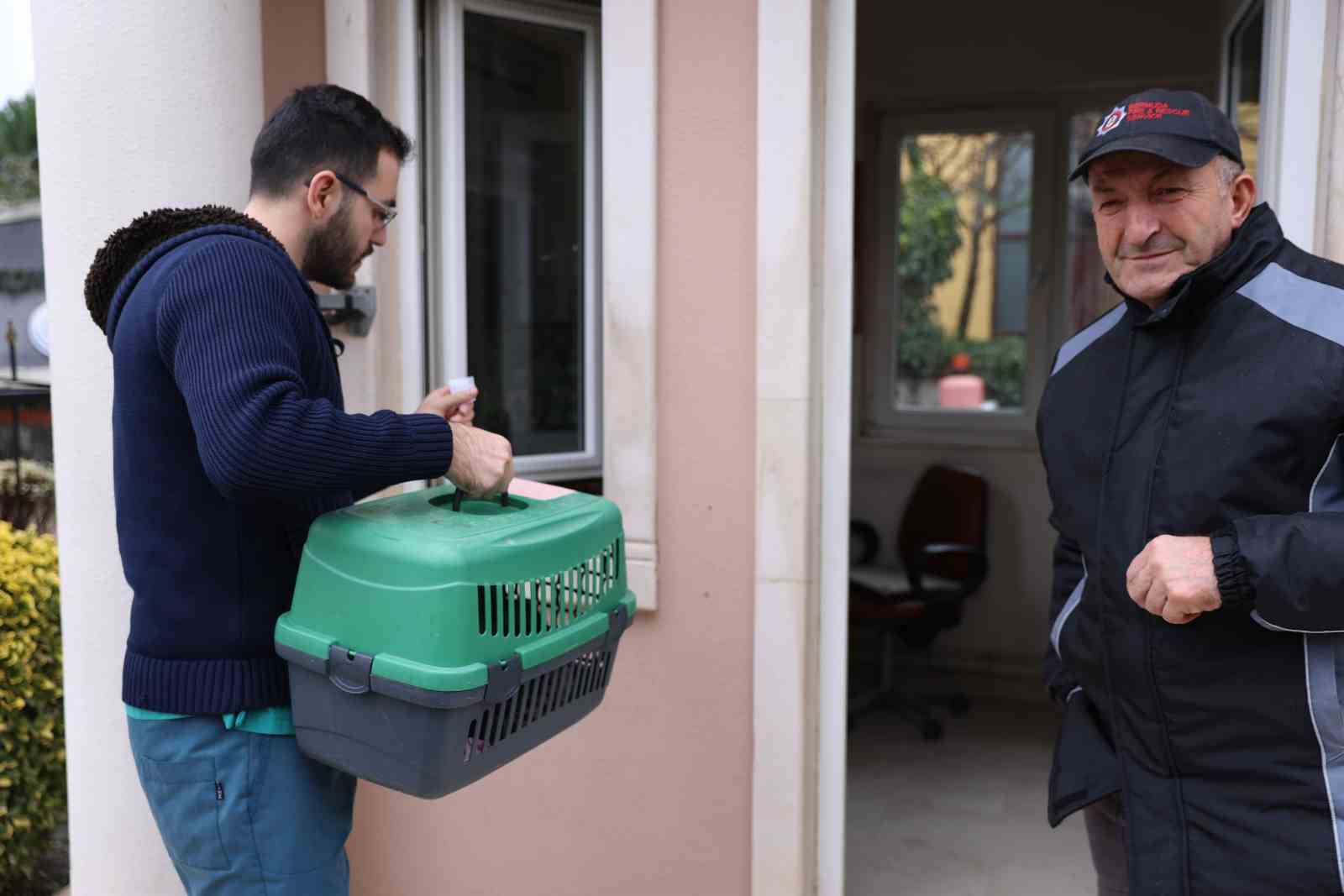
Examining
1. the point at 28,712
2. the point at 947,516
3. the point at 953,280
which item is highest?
the point at 953,280

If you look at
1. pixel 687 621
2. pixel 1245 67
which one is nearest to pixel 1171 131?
pixel 687 621

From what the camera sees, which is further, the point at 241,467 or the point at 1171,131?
the point at 1171,131

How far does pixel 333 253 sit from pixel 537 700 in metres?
0.72

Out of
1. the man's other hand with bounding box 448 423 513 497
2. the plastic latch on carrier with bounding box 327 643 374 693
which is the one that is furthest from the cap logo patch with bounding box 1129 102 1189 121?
the plastic latch on carrier with bounding box 327 643 374 693

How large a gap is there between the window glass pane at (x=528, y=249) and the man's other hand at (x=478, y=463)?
1512 mm

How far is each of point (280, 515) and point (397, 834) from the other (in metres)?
1.63

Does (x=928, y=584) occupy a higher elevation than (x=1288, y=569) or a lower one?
Result: lower

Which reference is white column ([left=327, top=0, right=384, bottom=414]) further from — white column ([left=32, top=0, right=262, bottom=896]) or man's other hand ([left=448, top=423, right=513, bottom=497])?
man's other hand ([left=448, top=423, right=513, bottom=497])

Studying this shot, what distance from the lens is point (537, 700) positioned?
1538 mm

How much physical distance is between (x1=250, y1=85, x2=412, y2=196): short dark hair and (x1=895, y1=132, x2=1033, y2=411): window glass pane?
13.8 ft

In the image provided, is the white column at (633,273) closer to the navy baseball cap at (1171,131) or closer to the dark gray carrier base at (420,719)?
the dark gray carrier base at (420,719)

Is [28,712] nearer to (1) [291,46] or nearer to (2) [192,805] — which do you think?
(1) [291,46]

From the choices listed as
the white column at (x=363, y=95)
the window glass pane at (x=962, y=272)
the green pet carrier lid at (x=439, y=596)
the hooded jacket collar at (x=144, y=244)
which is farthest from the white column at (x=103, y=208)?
the window glass pane at (x=962, y=272)

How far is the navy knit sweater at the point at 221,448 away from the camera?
4.54ft
